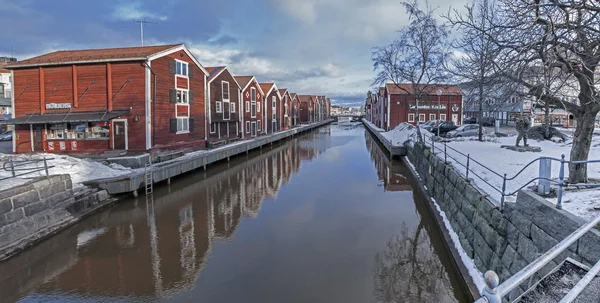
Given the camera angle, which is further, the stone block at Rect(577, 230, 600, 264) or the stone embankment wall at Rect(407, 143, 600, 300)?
the stone embankment wall at Rect(407, 143, 600, 300)

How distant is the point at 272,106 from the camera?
159 feet

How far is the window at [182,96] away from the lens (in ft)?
78.8

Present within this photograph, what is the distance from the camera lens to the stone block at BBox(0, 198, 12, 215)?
9.60 meters

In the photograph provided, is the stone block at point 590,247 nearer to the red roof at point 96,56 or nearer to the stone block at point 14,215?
the stone block at point 14,215

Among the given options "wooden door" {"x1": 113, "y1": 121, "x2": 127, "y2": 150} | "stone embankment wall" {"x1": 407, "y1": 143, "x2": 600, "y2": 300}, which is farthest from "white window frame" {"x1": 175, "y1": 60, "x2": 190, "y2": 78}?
"stone embankment wall" {"x1": 407, "y1": 143, "x2": 600, "y2": 300}

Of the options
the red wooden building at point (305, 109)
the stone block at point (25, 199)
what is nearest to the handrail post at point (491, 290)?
the stone block at point (25, 199)

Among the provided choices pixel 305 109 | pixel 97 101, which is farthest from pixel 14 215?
pixel 305 109

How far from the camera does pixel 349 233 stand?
11281mm

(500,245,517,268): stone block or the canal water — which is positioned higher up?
(500,245,517,268): stone block

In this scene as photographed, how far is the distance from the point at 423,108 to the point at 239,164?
29344 millimetres

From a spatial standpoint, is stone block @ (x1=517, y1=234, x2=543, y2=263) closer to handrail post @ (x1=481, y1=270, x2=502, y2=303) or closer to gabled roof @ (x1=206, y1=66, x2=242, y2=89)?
handrail post @ (x1=481, y1=270, x2=502, y2=303)


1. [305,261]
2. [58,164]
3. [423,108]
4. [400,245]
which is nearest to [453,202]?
[400,245]

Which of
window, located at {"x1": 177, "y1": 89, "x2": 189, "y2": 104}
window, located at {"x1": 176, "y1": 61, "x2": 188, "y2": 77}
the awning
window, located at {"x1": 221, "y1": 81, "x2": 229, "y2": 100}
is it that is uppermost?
window, located at {"x1": 176, "y1": 61, "x2": 188, "y2": 77}

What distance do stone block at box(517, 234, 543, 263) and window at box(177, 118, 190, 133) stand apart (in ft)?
71.1
